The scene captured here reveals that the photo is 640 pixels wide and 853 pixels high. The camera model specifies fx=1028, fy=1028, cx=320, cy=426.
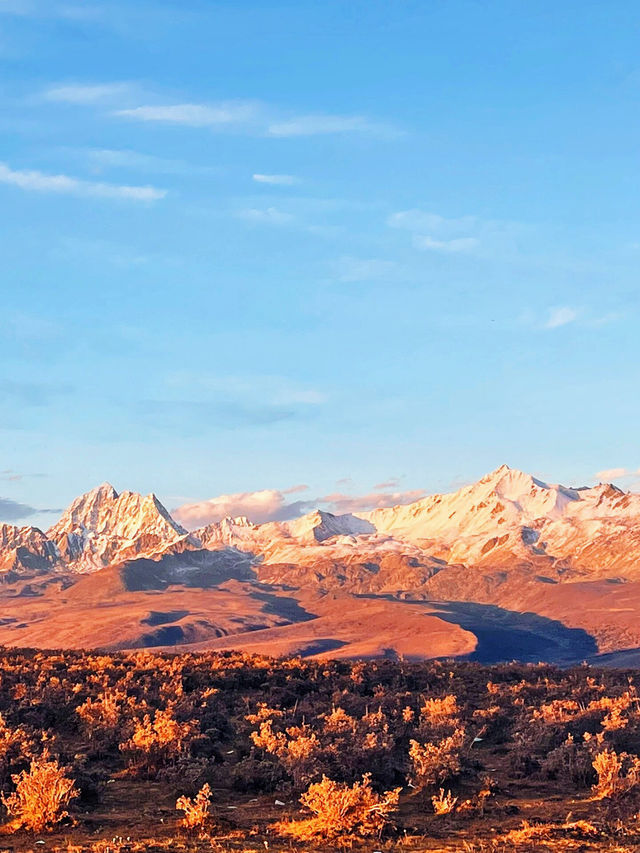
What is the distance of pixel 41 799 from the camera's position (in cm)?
2308

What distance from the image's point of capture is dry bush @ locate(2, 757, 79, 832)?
22828 millimetres

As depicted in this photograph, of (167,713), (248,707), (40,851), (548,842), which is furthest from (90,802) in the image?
(248,707)

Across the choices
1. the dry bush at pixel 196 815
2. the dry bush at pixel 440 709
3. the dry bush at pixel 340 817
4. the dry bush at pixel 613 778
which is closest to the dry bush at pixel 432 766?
the dry bush at pixel 613 778

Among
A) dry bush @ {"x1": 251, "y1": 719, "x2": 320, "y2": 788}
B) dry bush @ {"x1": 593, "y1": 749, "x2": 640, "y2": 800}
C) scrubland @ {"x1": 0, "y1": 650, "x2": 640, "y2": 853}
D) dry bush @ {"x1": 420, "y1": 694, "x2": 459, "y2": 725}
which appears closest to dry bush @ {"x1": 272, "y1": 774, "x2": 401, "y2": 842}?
scrubland @ {"x1": 0, "y1": 650, "x2": 640, "y2": 853}

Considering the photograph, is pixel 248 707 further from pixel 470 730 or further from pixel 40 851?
pixel 40 851

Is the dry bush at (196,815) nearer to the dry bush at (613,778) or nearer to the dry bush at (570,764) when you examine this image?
the dry bush at (613,778)

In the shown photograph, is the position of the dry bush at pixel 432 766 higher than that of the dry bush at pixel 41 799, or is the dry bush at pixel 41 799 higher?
the dry bush at pixel 41 799

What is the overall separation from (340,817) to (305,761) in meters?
5.45

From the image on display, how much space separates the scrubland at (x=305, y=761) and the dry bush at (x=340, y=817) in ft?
0.13

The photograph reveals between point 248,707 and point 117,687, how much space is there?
5.35 metres

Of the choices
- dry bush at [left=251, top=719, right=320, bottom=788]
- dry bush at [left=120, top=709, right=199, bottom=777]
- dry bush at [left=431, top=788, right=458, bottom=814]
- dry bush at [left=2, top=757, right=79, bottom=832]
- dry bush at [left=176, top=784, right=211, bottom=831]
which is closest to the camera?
dry bush at [left=176, top=784, right=211, bottom=831]

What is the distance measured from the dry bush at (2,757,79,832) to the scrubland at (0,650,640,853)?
1.7 inches

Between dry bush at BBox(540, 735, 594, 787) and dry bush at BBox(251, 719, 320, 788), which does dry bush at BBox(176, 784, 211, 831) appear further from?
dry bush at BBox(540, 735, 594, 787)

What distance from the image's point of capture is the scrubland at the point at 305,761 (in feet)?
73.8
